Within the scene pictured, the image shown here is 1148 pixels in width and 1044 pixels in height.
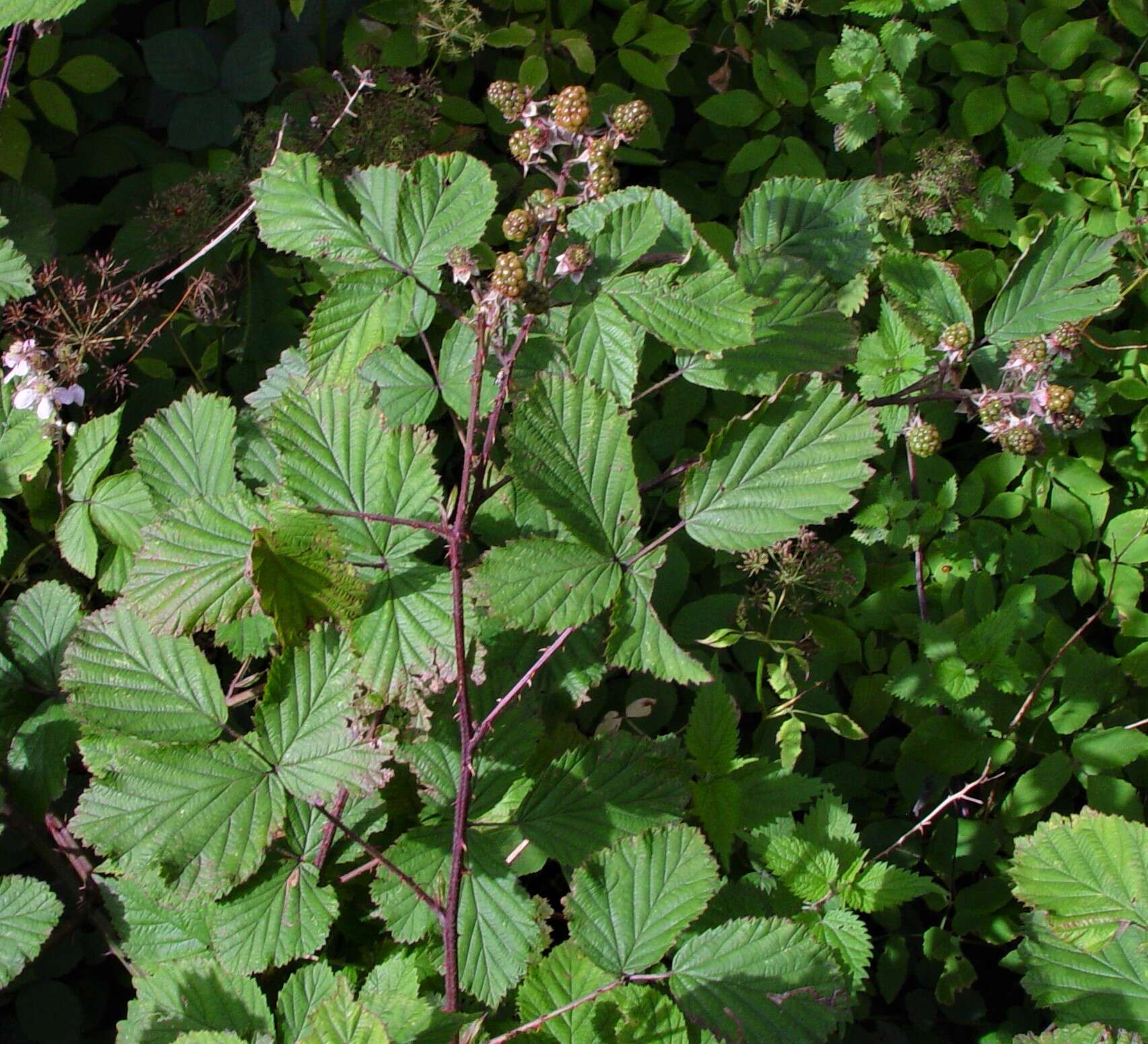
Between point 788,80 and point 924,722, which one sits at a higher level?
point 788,80

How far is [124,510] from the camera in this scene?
1.52 metres

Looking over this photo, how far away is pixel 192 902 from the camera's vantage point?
1348 millimetres

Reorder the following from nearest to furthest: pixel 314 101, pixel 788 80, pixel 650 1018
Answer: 1. pixel 650 1018
2. pixel 314 101
3. pixel 788 80

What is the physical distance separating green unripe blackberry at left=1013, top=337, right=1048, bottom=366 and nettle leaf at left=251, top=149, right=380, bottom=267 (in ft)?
2.69

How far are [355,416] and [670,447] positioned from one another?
824 millimetres

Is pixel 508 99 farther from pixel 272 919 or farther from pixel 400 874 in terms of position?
pixel 272 919

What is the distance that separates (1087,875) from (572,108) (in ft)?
4.09

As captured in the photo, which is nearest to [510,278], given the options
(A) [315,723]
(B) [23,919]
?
(A) [315,723]

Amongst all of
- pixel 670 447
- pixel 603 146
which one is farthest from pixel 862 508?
pixel 603 146

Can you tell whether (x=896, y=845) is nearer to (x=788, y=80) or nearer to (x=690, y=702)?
(x=690, y=702)

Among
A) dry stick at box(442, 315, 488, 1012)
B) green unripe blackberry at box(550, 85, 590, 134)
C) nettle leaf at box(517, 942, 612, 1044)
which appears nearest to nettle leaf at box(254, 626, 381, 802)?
dry stick at box(442, 315, 488, 1012)

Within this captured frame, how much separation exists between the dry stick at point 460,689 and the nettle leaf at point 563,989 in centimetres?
9

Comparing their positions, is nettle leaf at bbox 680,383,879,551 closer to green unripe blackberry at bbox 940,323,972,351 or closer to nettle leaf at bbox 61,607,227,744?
green unripe blackberry at bbox 940,323,972,351

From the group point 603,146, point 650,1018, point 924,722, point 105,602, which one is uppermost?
point 603,146
